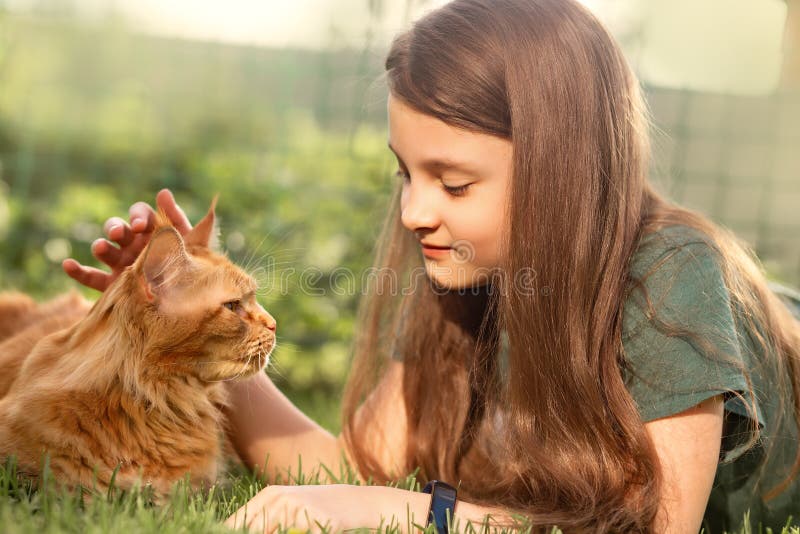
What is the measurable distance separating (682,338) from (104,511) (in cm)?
119

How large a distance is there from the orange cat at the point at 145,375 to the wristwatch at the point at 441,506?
51 centimetres

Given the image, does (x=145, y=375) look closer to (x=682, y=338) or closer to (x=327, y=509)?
(x=327, y=509)

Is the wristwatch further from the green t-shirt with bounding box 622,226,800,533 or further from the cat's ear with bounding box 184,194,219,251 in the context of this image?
the cat's ear with bounding box 184,194,219,251

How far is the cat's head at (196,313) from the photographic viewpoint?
1.63 m

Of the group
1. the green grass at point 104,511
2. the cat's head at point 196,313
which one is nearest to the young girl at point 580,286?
the green grass at point 104,511

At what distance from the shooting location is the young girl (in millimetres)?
1648

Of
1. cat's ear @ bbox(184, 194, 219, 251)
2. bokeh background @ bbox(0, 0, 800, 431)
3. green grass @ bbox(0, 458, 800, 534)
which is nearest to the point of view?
green grass @ bbox(0, 458, 800, 534)

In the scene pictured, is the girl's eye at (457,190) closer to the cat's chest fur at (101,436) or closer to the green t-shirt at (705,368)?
the green t-shirt at (705,368)

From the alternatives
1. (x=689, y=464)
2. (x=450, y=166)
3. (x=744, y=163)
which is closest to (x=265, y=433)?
(x=450, y=166)

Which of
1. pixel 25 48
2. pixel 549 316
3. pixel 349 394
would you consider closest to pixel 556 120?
pixel 549 316

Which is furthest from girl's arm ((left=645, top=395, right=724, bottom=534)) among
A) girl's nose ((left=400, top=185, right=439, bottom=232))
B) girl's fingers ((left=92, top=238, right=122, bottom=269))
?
girl's fingers ((left=92, top=238, right=122, bottom=269))

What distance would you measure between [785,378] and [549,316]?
0.63 m

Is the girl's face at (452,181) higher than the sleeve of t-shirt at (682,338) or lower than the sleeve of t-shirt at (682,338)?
higher

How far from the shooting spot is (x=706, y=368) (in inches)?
64.1
